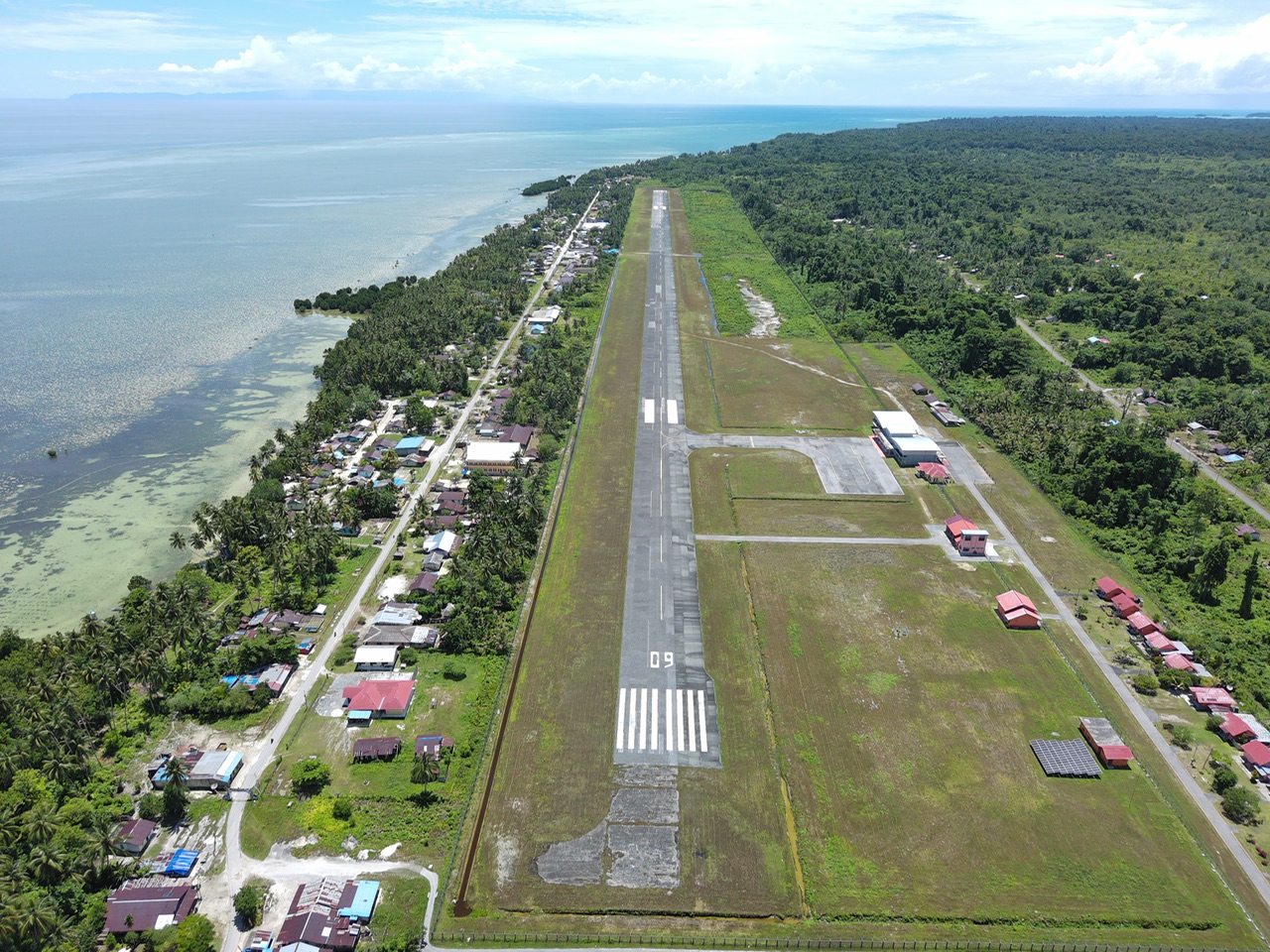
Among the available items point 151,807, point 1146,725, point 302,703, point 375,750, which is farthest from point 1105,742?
point 151,807

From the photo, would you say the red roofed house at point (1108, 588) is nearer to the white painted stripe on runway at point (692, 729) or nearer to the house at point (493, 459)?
the white painted stripe on runway at point (692, 729)

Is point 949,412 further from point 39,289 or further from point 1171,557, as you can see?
point 39,289

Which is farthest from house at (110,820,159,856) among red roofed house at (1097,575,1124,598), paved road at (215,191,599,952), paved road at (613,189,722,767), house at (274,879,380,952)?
red roofed house at (1097,575,1124,598)

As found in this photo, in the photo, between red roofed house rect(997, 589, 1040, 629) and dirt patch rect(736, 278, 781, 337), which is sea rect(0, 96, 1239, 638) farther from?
dirt patch rect(736, 278, 781, 337)

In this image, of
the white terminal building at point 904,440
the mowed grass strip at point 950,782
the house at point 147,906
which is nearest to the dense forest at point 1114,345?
the white terminal building at point 904,440

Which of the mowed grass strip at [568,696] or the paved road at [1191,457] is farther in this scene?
the paved road at [1191,457]

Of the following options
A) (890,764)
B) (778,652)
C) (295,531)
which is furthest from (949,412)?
(295,531)

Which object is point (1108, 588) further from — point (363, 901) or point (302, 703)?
point (302, 703)
